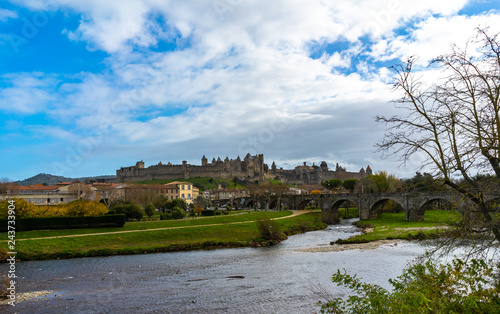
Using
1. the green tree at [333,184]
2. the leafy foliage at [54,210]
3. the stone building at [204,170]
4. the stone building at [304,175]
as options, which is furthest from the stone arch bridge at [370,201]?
the stone building at [304,175]

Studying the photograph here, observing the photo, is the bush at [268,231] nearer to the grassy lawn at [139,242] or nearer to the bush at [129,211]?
the grassy lawn at [139,242]

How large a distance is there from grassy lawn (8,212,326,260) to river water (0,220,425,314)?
1639 millimetres

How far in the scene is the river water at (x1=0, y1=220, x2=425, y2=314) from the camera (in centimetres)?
1531

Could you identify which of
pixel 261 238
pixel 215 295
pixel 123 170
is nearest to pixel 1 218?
pixel 261 238

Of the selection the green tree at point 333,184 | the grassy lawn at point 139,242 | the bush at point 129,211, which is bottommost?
the grassy lawn at point 139,242

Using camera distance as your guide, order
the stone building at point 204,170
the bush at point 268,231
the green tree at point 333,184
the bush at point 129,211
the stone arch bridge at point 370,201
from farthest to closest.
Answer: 1. the stone building at point 204,170
2. the green tree at point 333,184
3. the stone arch bridge at point 370,201
4. the bush at point 129,211
5. the bush at point 268,231

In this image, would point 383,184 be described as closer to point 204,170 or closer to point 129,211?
point 129,211

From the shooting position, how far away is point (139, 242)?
32.8 m

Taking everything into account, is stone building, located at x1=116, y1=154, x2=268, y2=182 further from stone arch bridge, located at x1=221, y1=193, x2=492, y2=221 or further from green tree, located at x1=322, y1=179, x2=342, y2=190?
stone arch bridge, located at x1=221, y1=193, x2=492, y2=221

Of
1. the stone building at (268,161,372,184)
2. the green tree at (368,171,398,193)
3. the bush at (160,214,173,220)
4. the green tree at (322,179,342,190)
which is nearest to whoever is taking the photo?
the bush at (160,214,173,220)

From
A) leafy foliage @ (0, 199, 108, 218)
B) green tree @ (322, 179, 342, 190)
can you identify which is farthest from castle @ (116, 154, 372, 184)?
leafy foliage @ (0, 199, 108, 218)

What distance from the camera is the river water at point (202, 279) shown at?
1531 centimetres

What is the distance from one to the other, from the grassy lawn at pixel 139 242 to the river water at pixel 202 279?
1639mm

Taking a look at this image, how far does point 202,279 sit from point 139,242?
14.8 m
